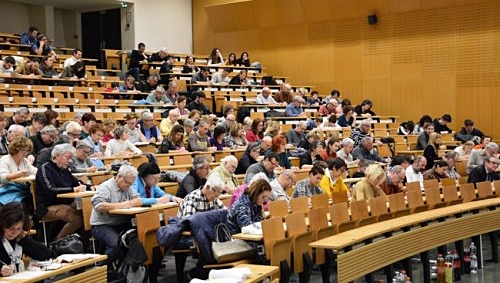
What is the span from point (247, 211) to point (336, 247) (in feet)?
2.74

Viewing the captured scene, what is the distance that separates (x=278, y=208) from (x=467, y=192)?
3243 millimetres

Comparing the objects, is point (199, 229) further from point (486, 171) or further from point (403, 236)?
point (486, 171)

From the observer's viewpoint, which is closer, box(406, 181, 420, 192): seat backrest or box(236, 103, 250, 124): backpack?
box(406, 181, 420, 192): seat backrest

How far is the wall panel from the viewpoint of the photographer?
591 inches

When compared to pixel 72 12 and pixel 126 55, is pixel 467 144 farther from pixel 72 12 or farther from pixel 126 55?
pixel 72 12

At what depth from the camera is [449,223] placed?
7168 millimetres

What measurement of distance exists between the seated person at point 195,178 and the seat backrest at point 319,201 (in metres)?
1.11

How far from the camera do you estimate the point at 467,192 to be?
8477mm

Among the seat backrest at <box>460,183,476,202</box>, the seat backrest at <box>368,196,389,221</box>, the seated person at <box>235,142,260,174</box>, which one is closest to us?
the seat backrest at <box>368,196,389,221</box>

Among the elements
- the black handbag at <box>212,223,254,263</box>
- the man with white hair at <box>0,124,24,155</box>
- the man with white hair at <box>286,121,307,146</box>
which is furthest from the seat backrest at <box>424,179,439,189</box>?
the man with white hair at <box>0,124,24,155</box>

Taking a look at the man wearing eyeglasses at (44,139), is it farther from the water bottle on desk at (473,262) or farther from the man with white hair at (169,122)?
the water bottle on desk at (473,262)

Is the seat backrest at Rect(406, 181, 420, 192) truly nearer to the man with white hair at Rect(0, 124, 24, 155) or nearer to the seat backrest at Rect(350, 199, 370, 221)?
the seat backrest at Rect(350, 199, 370, 221)

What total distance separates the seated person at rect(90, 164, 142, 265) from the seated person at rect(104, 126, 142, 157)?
8.05 feet

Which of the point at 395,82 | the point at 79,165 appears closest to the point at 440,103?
the point at 395,82
